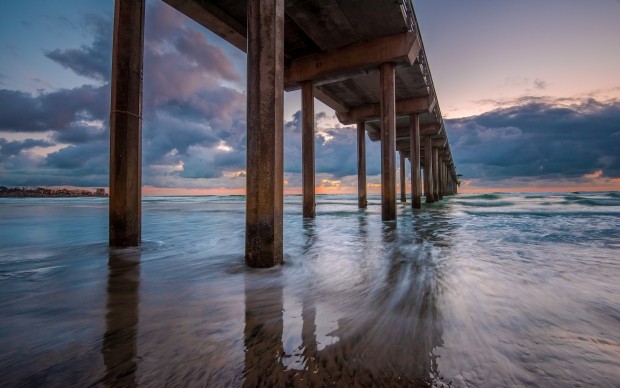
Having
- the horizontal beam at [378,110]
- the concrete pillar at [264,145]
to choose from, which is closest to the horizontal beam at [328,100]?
the horizontal beam at [378,110]

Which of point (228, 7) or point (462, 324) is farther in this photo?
point (228, 7)

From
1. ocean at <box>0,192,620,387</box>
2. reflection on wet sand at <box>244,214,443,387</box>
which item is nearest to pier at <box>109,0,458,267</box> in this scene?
ocean at <box>0,192,620,387</box>

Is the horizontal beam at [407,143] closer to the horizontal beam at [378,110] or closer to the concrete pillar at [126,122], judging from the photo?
the horizontal beam at [378,110]

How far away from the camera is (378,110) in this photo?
17.1 m

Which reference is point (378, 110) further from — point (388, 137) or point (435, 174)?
point (435, 174)

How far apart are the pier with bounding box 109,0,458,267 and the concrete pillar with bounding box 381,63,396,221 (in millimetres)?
37

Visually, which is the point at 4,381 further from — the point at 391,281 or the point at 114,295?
the point at 391,281

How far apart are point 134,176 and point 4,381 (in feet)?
12.7

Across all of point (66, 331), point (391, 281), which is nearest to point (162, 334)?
point (66, 331)

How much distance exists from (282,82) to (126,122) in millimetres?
2778

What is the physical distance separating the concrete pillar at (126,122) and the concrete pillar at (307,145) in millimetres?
7024

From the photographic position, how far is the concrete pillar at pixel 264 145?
341 cm

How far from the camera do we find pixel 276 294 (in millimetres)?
2479

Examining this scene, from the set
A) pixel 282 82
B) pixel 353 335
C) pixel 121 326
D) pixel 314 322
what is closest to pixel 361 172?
pixel 282 82
